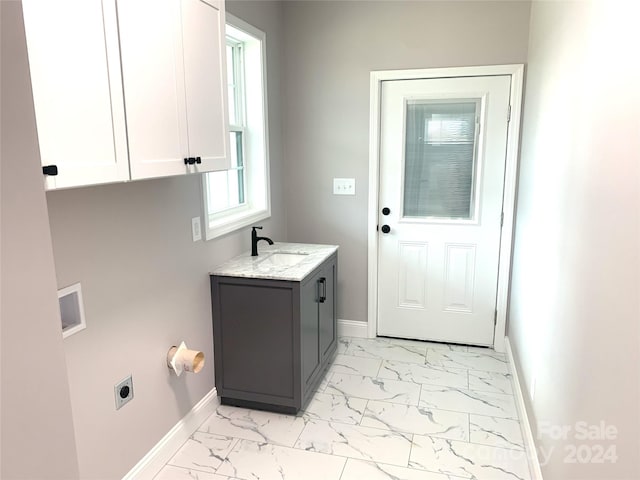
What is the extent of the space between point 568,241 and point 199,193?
5.74ft

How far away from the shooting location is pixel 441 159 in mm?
3416

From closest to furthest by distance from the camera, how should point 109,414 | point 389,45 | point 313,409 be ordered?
1. point 109,414
2. point 313,409
3. point 389,45

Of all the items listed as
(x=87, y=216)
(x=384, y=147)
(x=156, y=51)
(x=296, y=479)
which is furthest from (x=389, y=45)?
(x=296, y=479)

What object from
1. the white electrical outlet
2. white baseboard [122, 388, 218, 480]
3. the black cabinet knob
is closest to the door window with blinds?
the white electrical outlet

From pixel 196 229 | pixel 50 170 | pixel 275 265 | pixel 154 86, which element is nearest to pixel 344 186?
pixel 275 265

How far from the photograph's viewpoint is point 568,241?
1.76 m

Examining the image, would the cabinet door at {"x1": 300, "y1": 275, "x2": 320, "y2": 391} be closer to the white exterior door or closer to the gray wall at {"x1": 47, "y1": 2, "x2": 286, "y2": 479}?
the gray wall at {"x1": 47, "y1": 2, "x2": 286, "y2": 479}

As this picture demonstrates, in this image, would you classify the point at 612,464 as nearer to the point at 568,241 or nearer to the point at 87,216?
the point at 568,241

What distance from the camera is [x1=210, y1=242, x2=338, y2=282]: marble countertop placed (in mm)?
2561

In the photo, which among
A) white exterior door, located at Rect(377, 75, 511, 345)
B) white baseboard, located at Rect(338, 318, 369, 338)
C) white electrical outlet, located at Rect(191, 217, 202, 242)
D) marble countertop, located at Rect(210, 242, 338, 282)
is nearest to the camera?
white electrical outlet, located at Rect(191, 217, 202, 242)

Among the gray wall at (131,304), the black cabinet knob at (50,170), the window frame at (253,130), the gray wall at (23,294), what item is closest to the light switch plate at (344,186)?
the window frame at (253,130)

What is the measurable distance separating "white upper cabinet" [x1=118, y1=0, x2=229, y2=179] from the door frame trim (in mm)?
1536

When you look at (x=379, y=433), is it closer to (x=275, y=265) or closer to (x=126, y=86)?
(x=275, y=265)

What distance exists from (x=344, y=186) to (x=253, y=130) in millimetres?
813
